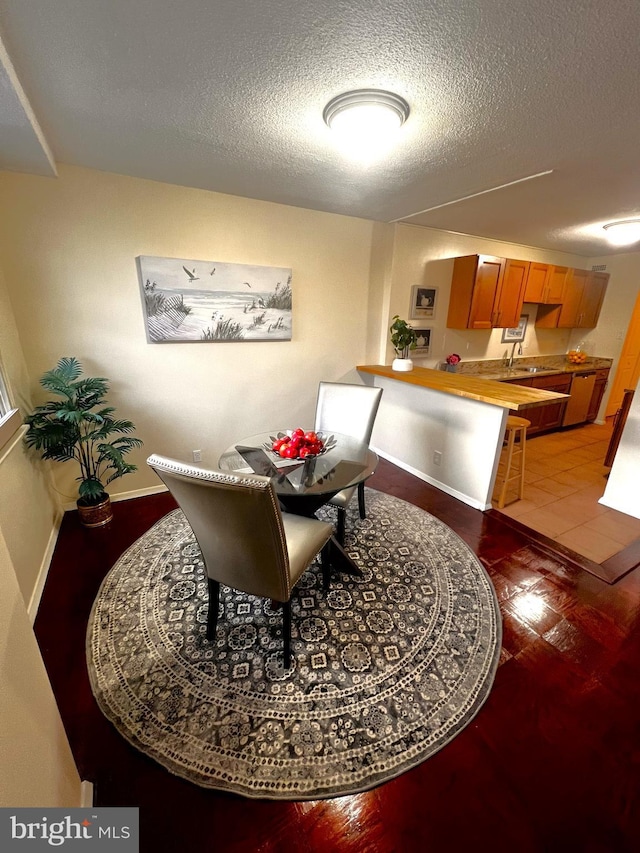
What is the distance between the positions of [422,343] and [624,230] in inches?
83.9

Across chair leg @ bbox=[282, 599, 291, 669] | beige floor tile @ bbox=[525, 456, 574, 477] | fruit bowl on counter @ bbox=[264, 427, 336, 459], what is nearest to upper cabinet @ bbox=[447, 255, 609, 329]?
beige floor tile @ bbox=[525, 456, 574, 477]

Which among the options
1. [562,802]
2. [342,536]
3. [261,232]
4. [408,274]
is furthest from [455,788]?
[408,274]

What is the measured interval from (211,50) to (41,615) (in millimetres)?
2675

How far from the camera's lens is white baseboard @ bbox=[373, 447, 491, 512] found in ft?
9.49

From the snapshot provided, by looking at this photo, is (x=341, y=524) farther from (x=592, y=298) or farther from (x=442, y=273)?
(x=592, y=298)

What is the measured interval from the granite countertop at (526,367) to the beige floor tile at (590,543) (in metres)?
1.99

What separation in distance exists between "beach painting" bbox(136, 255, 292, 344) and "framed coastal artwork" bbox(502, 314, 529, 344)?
3.33m

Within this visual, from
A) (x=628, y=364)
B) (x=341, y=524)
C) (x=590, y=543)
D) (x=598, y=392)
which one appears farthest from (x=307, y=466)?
(x=628, y=364)

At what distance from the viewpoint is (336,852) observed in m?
1.02

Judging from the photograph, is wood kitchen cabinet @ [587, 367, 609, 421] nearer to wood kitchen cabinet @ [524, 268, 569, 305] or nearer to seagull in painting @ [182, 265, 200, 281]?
wood kitchen cabinet @ [524, 268, 569, 305]

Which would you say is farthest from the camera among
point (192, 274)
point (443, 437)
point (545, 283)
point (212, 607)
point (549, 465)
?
point (545, 283)

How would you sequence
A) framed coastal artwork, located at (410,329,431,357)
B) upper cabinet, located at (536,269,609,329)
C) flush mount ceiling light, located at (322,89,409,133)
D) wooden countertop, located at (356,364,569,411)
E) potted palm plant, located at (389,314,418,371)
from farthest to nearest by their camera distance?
upper cabinet, located at (536,269,609,329), framed coastal artwork, located at (410,329,431,357), potted palm plant, located at (389,314,418,371), wooden countertop, located at (356,364,569,411), flush mount ceiling light, located at (322,89,409,133)

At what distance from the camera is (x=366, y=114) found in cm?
154

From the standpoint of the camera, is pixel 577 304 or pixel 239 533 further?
pixel 577 304
